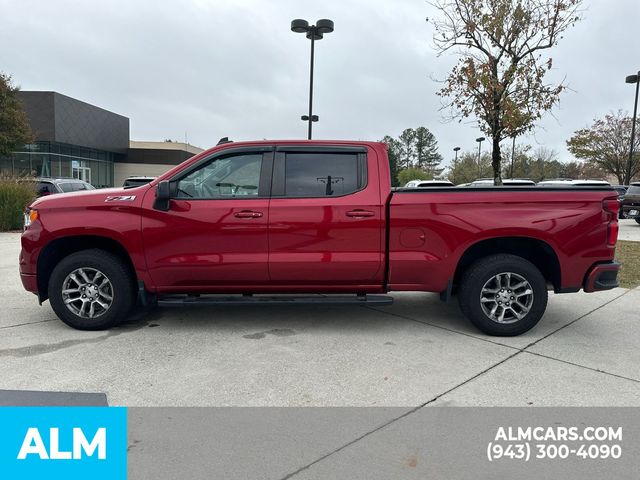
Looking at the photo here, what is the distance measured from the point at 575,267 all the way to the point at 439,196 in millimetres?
1539

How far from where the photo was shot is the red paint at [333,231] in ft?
15.3

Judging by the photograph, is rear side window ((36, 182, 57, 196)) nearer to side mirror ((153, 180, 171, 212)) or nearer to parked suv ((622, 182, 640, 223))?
side mirror ((153, 180, 171, 212))

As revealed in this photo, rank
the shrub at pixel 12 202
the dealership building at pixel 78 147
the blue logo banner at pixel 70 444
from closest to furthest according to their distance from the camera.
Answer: the blue logo banner at pixel 70 444 < the shrub at pixel 12 202 < the dealership building at pixel 78 147

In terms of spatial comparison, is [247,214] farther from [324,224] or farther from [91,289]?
[91,289]

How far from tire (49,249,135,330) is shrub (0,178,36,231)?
446 inches

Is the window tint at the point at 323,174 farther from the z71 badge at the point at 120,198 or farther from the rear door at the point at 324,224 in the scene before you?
the z71 badge at the point at 120,198

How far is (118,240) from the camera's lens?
4773 millimetres

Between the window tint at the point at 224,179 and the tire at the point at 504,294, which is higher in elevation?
the window tint at the point at 224,179

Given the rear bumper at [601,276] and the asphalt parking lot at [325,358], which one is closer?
the asphalt parking lot at [325,358]

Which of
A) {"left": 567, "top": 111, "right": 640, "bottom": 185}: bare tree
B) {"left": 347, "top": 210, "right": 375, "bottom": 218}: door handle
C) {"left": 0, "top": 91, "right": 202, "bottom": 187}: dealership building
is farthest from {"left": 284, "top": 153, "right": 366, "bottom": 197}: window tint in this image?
{"left": 567, "top": 111, "right": 640, "bottom": 185}: bare tree

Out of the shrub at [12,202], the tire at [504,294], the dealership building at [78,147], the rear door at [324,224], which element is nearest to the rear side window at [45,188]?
the shrub at [12,202]

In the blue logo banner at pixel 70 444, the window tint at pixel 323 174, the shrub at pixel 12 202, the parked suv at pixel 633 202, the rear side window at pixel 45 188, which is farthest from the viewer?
the parked suv at pixel 633 202

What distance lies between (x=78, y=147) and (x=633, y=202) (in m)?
39.0

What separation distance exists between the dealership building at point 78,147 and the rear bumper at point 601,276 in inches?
1176
